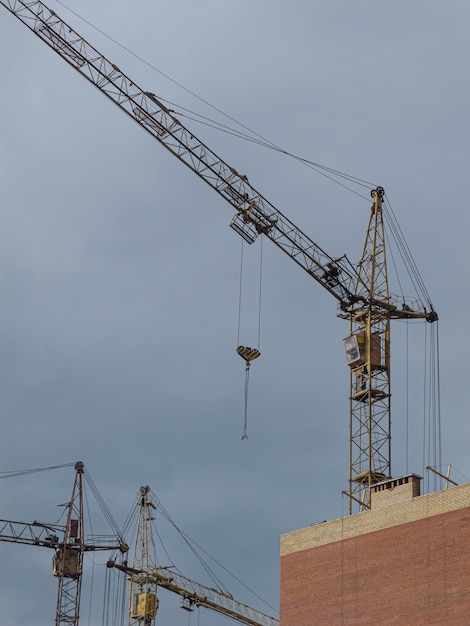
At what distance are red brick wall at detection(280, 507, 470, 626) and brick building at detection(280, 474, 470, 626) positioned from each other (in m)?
0.05

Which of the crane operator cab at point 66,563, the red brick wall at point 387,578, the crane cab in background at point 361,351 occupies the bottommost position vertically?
the red brick wall at point 387,578

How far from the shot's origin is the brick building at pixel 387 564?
6719 cm

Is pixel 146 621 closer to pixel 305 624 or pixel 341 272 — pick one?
pixel 341 272

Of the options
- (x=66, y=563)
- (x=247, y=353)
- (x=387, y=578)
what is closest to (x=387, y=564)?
(x=387, y=578)

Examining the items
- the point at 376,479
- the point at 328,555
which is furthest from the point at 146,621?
the point at 328,555

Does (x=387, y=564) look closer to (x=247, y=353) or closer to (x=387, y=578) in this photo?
(x=387, y=578)

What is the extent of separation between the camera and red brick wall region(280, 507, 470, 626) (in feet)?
220

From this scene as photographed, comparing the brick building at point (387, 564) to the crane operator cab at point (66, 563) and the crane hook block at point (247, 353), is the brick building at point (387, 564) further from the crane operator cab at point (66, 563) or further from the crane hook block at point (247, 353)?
the crane operator cab at point (66, 563)

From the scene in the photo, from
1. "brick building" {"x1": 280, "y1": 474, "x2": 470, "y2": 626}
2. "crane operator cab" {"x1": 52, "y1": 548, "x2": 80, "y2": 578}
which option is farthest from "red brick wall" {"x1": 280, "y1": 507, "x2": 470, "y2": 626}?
"crane operator cab" {"x1": 52, "y1": 548, "x2": 80, "y2": 578}

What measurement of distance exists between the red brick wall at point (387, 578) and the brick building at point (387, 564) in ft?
0.16

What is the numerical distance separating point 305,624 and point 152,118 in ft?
148

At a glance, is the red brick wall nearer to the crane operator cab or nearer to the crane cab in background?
the crane cab in background

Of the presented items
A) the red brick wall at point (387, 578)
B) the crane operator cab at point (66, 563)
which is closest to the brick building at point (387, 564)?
the red brick wall at point (387, 578)

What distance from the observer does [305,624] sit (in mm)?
74438
